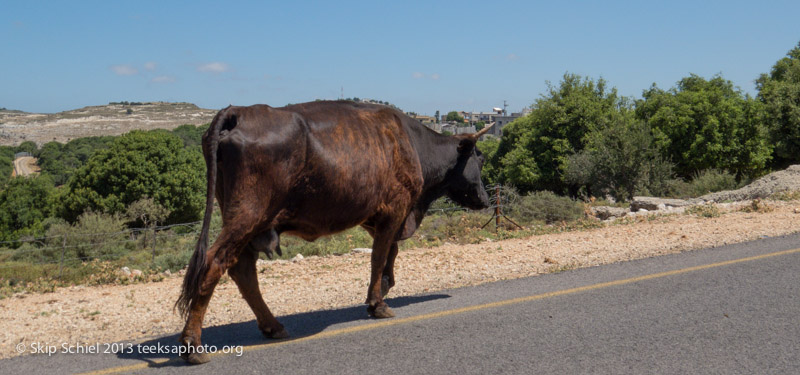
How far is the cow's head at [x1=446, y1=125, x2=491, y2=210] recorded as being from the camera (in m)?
7.55

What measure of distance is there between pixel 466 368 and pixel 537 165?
163 ft

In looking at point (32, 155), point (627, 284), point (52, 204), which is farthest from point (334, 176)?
point (32, 155)

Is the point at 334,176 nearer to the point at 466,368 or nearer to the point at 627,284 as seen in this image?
the point at 466,368

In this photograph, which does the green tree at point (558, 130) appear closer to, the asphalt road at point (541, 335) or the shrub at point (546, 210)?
the shrub at point (546, 210)

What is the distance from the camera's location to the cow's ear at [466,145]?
746cm

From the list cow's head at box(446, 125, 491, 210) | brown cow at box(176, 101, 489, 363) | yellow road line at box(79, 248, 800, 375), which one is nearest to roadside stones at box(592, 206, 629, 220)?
yellow road line at box(79, 248, 800, 375)

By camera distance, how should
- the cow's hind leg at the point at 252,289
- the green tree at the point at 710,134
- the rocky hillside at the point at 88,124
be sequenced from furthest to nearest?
the rocky hillside at the point at 88,124 → the green tree at the point at 710,134 → the cow's hind leg at the point at 252,289

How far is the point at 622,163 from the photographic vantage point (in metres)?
28.7

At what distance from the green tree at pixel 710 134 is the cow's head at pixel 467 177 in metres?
40.7

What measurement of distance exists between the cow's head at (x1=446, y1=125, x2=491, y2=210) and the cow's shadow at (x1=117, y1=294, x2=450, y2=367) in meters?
1.25

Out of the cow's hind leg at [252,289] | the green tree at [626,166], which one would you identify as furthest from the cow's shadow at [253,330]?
the green tree at [626,166]

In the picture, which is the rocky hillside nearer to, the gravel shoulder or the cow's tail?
the gravel shoulder

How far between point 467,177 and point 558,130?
46255 mm

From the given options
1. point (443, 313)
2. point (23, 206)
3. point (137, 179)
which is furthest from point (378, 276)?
point (23, 206)
